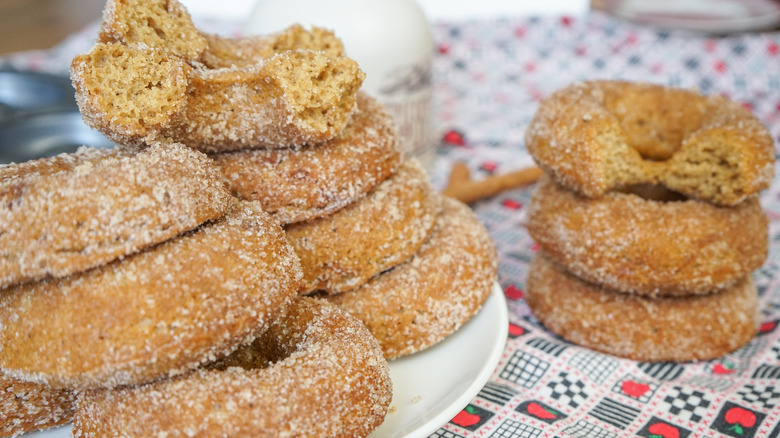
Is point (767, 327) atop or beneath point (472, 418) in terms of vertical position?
beneath

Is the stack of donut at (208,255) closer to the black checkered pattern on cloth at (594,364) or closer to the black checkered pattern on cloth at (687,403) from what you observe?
the black checkered pattern on cloth at (594,364)

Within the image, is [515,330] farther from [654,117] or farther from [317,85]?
[317,85]

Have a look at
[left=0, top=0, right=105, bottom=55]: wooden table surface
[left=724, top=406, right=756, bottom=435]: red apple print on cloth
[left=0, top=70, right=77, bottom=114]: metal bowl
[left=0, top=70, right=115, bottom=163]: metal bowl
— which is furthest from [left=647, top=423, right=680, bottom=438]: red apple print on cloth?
[left=0, top=0, right=105, bottom=55]: wooden table surface

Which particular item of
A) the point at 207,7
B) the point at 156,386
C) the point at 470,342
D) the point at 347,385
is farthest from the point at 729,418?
the point at 207,7

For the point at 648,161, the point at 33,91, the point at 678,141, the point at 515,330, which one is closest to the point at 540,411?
the point at 515,330

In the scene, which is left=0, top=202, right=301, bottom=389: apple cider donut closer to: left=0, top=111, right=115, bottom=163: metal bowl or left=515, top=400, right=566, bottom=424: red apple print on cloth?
left=515, top=400, right=566, bottom=424: red apple print on cloth
